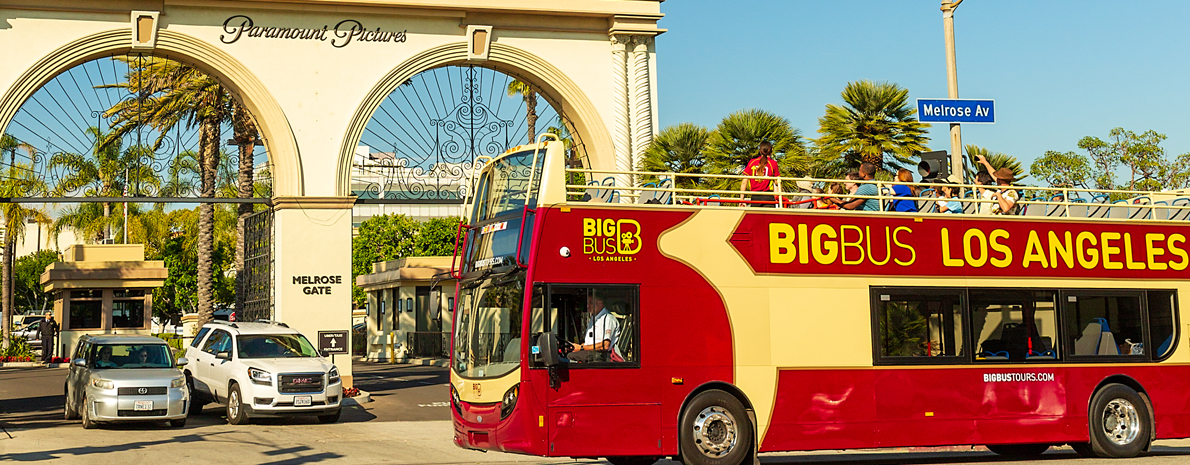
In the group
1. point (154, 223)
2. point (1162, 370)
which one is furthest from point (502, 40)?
point (154, 223)

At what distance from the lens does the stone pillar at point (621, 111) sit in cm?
2203

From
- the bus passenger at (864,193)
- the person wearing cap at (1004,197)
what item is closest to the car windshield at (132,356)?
the bus passenger at (864,193)

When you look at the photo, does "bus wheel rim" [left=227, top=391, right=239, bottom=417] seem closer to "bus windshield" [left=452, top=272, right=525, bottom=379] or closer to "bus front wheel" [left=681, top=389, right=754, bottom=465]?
"bus windshield" [left=452, top=272, right=525, bottom=379]

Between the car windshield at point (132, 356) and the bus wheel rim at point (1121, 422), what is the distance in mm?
14371

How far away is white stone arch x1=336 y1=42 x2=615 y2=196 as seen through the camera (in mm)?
21531

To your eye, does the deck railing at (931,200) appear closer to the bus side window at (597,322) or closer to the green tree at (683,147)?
the bus side window at (597,322)

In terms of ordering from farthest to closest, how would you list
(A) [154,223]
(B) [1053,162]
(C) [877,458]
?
1. (A) [154,223]
2. (B) [1053,162]
3. (C) [877,458]

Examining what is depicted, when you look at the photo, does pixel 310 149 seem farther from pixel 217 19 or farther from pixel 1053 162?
pixel 1053 162

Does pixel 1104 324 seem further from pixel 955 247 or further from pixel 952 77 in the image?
pixel 952 77

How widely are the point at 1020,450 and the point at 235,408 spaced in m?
12.6

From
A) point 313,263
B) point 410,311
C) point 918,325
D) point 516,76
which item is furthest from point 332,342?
point 410,311

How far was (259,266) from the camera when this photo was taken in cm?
2312

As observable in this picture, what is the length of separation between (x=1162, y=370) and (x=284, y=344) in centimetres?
1400

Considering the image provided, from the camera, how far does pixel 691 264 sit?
11922mm
